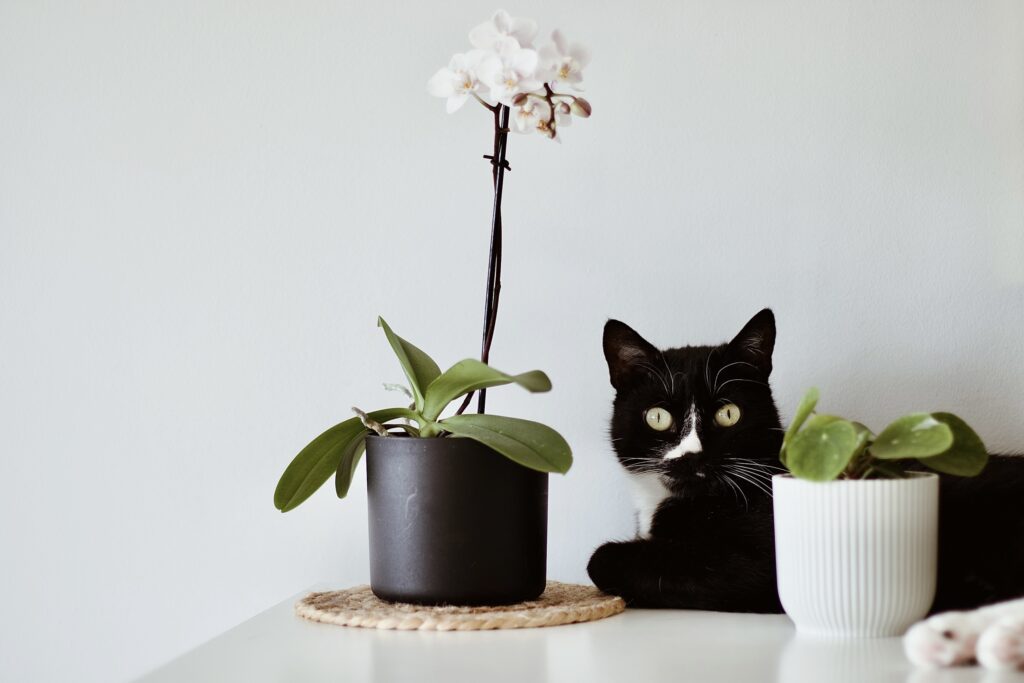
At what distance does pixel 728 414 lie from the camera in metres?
1.08

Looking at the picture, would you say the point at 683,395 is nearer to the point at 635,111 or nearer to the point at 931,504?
the point at 931,504

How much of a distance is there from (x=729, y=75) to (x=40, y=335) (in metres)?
1.00

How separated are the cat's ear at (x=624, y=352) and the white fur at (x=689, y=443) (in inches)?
3.6

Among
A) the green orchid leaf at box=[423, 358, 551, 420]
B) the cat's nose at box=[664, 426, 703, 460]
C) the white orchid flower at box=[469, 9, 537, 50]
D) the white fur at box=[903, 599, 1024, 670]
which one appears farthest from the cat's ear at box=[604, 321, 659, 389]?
the white fur at box=[903, 599, 1024, 670]

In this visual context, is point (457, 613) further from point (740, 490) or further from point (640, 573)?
point (740, 490)

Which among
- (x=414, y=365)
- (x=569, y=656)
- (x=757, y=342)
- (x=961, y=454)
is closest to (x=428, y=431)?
(x=414, y=365)

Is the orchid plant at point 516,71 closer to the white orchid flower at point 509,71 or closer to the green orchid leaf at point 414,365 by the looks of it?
the white orchid flower at point 509,71

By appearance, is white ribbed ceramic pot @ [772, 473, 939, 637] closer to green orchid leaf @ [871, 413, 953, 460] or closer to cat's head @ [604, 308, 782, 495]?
green orchid leaf @ [871, 413, 953, 460]

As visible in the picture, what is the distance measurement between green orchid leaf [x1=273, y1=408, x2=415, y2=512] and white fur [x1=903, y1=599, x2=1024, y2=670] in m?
0.53

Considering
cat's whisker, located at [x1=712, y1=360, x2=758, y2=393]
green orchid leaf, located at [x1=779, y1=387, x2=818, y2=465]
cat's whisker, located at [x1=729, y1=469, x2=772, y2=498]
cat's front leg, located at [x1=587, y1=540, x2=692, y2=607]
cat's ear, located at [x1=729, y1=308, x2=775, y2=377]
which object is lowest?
cat's front leg, located at [x1=587, y1=540, x2=692, y2=607]

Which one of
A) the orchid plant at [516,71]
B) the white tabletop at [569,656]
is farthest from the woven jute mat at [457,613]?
the orchid plant at [516,71]

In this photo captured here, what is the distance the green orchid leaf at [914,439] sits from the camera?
789 mm

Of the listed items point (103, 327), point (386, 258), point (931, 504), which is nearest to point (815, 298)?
point (931, 504)

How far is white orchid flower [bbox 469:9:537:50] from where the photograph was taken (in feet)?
3.34
